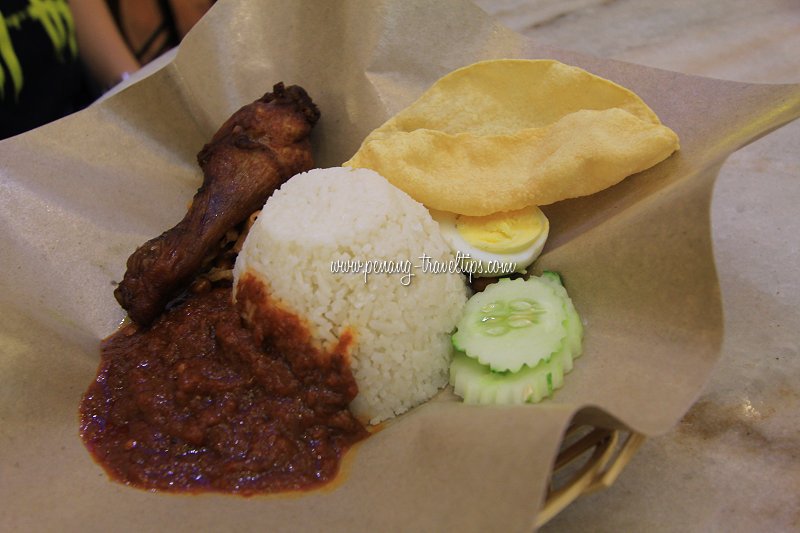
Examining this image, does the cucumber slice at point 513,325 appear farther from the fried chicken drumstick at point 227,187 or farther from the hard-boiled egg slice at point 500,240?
the fried chicken drumstick at point 227,187

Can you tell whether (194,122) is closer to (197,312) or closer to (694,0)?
(197,312)

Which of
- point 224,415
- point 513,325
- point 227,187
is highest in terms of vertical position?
point 227,187

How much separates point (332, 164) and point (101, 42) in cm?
190

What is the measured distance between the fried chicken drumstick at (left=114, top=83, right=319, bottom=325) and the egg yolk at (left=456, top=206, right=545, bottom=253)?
2.72 ft

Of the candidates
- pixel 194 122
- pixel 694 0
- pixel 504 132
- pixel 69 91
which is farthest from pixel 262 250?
pixel 694 0

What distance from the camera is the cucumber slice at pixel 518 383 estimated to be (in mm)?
1749

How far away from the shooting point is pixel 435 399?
209 cm

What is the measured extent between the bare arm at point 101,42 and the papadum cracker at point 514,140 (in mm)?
2231

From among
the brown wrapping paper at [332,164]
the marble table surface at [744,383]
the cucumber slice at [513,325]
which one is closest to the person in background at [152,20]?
the brown wrapping paper at [332,164]

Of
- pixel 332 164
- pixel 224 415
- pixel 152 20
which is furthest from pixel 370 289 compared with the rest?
pixel 152 20

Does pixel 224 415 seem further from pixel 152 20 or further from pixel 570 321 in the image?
pixel 152 20

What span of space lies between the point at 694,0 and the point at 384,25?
2.55 meters

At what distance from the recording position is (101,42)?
3.93 metres

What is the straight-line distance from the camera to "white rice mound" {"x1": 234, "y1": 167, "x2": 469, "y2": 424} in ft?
6.85
